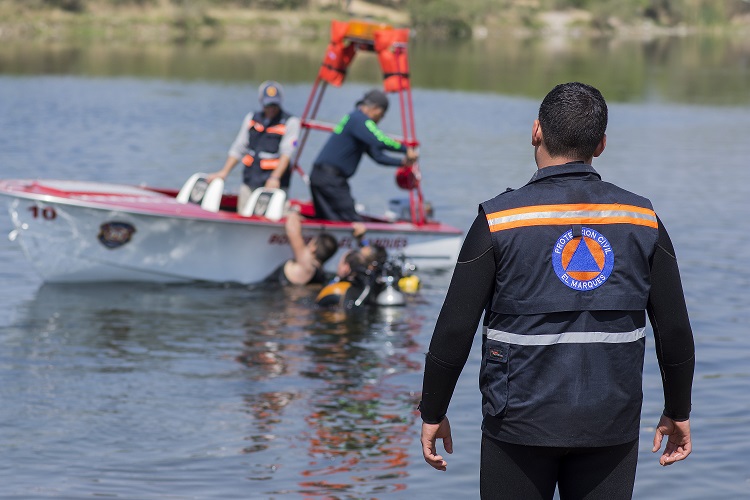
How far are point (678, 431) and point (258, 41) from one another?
65.1 meters

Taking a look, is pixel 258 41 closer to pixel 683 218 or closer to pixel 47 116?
pixel 47 116

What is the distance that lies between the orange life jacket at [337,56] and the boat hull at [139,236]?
1872 millimetres

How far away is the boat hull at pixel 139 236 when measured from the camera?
36.6ft

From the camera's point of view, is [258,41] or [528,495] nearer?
[528,495]

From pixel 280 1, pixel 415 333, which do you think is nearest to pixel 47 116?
pixel 415 333

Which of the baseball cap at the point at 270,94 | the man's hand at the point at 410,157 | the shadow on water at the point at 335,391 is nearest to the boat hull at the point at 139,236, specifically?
the shadow on water at the point at 335,391

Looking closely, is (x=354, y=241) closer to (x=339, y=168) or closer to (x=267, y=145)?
(x=339, y=168)

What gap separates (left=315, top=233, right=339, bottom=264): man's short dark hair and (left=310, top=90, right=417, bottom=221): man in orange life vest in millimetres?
427

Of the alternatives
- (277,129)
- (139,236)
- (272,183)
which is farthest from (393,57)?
(139,236)

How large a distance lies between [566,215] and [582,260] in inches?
5.4

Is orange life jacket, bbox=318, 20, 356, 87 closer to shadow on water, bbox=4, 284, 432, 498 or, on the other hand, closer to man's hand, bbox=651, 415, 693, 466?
shadow on water, bbox=4, 284, 432, 498

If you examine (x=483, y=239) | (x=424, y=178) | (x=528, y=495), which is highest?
(x=483, y=239)

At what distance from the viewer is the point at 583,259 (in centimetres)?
337

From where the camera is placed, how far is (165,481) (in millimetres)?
6422
